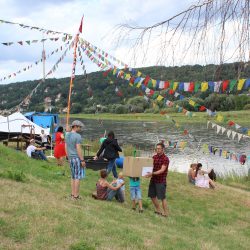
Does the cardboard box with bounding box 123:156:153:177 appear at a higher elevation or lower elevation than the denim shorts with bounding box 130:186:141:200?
higher

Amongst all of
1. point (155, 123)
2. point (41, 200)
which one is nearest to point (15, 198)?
point (41, 200)

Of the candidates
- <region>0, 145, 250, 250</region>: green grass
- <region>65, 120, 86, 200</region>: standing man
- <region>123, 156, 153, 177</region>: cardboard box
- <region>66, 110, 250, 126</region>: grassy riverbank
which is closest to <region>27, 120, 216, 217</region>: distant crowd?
<region>65, 120, 86, 200</region>: standing man

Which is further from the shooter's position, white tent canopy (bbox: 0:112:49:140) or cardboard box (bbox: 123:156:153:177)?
white tent canopy (bbox: 0:112:49:140)

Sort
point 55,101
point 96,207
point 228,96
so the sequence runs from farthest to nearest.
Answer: point 55,101
point 96,207
point 228,96

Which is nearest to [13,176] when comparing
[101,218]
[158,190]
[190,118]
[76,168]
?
[76,168]

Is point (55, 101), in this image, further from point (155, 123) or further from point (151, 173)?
point (151, 173)

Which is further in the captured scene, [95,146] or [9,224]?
[95,146]

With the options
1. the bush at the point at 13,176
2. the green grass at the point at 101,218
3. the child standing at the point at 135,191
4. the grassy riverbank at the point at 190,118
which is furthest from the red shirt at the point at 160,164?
the bush at the point at 13,176

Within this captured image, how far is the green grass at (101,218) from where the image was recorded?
457cm

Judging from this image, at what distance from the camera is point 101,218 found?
5.83 metres

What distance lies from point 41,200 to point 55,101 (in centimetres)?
2834

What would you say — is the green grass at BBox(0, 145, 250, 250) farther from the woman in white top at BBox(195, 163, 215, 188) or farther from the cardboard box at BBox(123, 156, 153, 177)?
the cardboard box at BBox(123, 156, 153, 177)

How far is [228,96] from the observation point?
347 centimetres

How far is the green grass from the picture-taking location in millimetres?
4570
